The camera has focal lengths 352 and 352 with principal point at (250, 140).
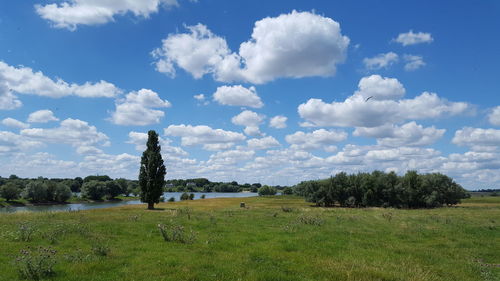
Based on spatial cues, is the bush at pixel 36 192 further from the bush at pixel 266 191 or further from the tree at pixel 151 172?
the bush at pixel 266 191

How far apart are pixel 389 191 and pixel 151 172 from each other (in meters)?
49.5

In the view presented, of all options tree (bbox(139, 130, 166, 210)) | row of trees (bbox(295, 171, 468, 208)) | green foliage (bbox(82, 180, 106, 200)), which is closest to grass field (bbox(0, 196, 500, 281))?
tree (bbox(139, 130, 166, 210))

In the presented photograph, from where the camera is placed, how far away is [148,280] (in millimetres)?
9602

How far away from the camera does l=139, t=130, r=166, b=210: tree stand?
51.4 metres

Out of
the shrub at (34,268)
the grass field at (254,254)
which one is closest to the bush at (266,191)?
the grass field at (254,254)

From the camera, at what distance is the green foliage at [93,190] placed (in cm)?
11743

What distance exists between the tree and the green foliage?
76014 millimetres

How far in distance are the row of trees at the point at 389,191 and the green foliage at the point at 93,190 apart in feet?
249

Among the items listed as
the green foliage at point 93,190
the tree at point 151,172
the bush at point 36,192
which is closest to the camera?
the tree at point 151,172

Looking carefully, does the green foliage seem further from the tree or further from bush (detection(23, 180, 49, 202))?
the tree

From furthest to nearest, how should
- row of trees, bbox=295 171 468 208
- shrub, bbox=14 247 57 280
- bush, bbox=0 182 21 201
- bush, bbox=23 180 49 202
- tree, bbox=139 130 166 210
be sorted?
bush, bbox=23 180 49 202
bush, bbox=0 182 21 201
row of trees, bbox=295 171 468 208
tree, bbox=139 130 166 210
shrub, bbox=14 247 57 280

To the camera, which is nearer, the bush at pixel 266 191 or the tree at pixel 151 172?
the tree at pixel 151 172

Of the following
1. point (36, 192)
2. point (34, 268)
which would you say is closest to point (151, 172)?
point (34, 268)

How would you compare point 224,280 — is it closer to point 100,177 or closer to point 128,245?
point 128,245
